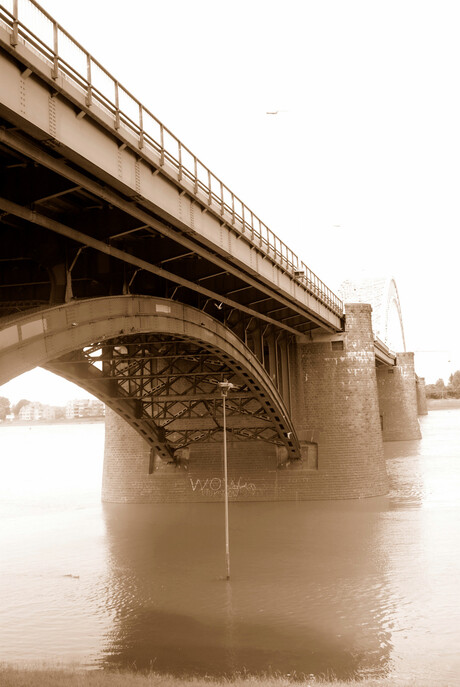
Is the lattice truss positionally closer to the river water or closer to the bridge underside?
the bridge underside

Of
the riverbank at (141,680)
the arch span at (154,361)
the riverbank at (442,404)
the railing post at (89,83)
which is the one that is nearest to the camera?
the railing post at (89,83)

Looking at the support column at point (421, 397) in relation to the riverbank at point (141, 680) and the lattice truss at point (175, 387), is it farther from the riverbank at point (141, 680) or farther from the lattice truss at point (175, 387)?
the riverbank at point (141, 680)

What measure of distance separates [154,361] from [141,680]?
14.8m

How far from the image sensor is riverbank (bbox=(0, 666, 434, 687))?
957 cm

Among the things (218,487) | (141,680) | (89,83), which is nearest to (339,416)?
(218,487)

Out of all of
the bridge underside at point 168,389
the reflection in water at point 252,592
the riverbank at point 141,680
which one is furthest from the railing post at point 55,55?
the bridge underside at point 168,389

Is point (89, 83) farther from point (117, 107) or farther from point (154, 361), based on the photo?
point (154, 361)

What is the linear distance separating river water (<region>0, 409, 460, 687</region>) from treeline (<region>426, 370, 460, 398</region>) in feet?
353

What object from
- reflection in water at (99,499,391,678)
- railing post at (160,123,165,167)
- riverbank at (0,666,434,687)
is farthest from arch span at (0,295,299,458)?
riverbank at (0,666,434,687)

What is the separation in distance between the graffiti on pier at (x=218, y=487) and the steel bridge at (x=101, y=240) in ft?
21.3

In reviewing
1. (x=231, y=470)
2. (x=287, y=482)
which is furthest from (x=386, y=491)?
(x=231, y=470)

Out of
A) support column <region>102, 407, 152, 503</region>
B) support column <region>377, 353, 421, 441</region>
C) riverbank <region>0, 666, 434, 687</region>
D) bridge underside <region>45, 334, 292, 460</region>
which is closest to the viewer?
riverbank <region>0, 666, 434, 687</region>

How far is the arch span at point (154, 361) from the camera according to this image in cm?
1053

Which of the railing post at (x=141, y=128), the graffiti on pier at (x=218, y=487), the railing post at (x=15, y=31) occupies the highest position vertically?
the railing post at (x=141, y=128)
